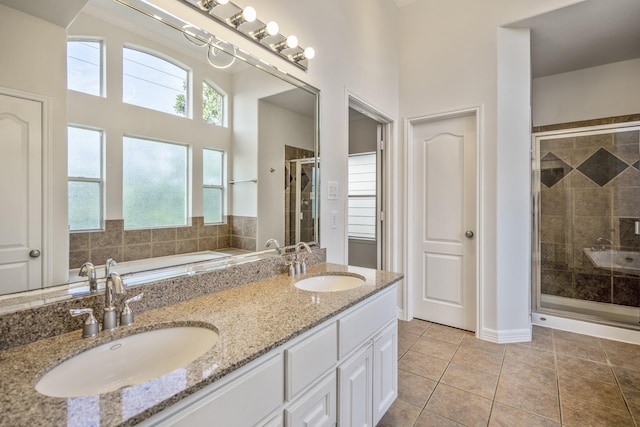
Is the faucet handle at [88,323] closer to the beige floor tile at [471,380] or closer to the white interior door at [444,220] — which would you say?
the beige floor tile at [471,380]

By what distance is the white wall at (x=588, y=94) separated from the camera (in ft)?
9.91

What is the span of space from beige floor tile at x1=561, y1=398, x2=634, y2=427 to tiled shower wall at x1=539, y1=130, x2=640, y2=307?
1.74 meters

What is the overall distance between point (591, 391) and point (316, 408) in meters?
1.95

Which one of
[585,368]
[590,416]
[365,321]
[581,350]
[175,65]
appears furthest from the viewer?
[581,350]

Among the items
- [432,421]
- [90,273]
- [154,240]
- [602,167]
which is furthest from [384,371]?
[602,167]

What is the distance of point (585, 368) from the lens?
219cm

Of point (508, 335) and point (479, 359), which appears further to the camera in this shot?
point (508, 335)

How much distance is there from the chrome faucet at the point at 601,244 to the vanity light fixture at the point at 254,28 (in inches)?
136

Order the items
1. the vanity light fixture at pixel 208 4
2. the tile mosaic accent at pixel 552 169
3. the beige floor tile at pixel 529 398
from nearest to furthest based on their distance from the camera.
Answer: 1. the vanity light fixture at pixel 208 4
2. the beige floor tile at pixel 529 398
3. the tile mosaic accent at pixel 552 169

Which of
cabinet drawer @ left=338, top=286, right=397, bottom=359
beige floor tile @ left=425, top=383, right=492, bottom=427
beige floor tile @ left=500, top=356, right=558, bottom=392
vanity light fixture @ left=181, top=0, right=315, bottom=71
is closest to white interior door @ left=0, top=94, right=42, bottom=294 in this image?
vanity light fixture @ left=181, top=0, right=315, bottom=71

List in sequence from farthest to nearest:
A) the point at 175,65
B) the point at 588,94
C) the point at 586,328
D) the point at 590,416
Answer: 1. the point at 588,94
2. the point at 586,328
3. the point at 590,416
4. the point at 175,65

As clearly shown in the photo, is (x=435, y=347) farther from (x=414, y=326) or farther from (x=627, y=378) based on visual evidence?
(x=627, y=378)

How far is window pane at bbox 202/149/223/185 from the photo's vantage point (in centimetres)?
143

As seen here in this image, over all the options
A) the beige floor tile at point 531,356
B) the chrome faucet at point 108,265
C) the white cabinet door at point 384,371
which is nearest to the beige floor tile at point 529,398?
the beige floor tile at point 531,356
